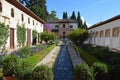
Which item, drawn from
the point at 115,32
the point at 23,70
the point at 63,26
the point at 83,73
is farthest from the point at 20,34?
the point at 63,26

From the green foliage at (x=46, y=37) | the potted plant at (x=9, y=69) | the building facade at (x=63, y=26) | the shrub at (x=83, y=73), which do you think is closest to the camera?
the shrub at (x=83, y=73)

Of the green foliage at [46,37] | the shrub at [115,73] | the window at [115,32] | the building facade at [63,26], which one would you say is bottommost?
the shrub at [115,73]

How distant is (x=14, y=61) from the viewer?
9078 mm

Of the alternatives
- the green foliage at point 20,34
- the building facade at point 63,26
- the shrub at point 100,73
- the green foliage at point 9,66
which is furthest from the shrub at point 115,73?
the building facade at point 63,26

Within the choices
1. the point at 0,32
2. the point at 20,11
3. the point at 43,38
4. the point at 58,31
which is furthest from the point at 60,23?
the point at 0,32

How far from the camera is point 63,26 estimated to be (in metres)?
85.6

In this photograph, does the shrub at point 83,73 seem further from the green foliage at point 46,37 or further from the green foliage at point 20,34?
the green foliage at point 46,37

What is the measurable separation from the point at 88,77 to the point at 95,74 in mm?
598

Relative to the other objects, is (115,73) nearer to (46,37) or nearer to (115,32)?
(115,32)

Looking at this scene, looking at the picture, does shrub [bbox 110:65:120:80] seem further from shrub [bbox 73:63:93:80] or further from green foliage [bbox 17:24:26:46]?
green foliage [bbox 17:24:26:46]

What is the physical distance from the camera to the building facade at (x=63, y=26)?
8392 cm

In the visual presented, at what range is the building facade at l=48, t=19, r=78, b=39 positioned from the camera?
8392 centimetres

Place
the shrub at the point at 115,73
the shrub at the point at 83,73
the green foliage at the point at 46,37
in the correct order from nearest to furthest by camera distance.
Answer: the shrub at the point at 83,73 → the shrub at the point at 115,73 → the green foliage at the point at 46,37

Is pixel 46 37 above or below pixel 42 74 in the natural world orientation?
above
